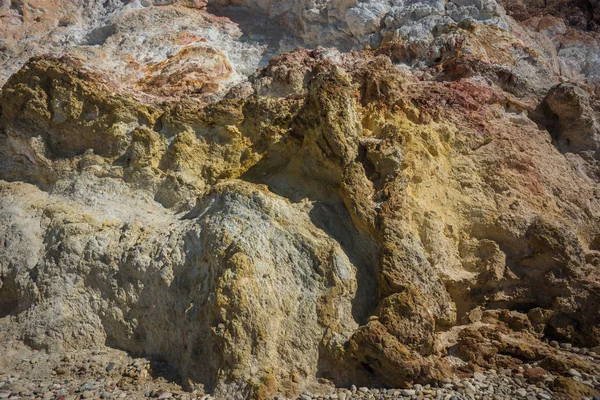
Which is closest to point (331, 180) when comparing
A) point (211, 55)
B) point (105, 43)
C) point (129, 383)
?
point (129, 383)

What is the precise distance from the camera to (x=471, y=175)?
7.67m

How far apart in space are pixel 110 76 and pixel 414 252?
6507mm

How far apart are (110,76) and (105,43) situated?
2.23 meters

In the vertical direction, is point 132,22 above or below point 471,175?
above

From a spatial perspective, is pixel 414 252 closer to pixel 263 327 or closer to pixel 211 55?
pixel 263 327

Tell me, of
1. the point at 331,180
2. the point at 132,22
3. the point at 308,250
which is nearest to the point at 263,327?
the point at 308,250

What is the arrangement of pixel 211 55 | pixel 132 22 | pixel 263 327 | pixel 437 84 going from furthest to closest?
pixel 132 22 < pixel 211 55 < pixel 437 84 < pixel 263 327

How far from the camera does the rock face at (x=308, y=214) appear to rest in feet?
19.6

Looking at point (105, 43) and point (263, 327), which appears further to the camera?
point (105, 43)

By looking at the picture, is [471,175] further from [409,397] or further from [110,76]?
[110,76]

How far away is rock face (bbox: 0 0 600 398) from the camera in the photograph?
597 centimetres

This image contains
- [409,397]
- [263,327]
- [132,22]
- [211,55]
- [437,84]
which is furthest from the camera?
[132,22]

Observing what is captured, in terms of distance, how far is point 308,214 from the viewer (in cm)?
698

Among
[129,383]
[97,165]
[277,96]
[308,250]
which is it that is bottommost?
[129,383]
